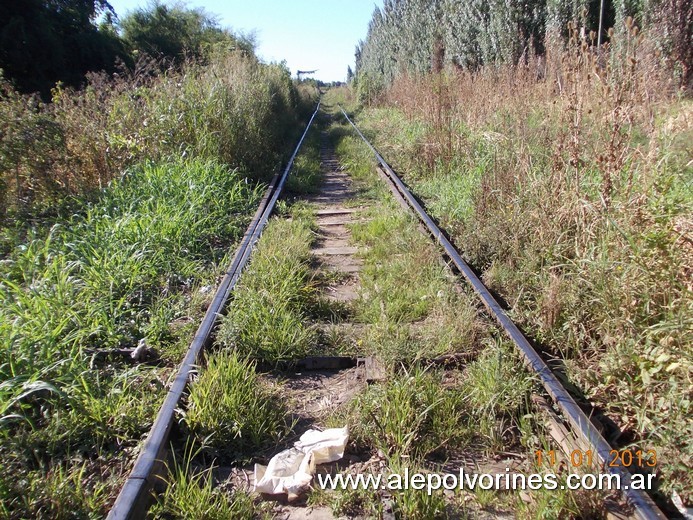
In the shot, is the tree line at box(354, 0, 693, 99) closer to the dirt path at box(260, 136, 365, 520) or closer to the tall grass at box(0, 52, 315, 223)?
the dirt path at box(260, 136, 365, 520)

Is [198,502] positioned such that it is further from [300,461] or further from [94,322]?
[94,322]

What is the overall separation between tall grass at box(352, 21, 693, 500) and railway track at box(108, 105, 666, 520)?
0.75ft

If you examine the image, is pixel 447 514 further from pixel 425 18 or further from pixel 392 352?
pixel 425 18

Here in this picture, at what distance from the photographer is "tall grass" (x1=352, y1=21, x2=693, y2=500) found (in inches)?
93.9

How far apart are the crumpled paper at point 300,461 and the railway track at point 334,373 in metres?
0.35

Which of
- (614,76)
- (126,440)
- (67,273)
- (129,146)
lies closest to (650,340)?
(614,76)

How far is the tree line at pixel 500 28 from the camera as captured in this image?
8.75 m

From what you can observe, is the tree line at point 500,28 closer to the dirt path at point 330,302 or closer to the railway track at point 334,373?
the railway track at point 334,373

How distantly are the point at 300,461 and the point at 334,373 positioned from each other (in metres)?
0.85

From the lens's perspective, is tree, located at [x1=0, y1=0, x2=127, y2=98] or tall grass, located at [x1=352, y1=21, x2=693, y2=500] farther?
tree, located at [x1=0, y1=0, x2=127, y2=98]

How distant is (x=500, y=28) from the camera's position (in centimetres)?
1411

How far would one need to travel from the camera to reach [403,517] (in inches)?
76.7

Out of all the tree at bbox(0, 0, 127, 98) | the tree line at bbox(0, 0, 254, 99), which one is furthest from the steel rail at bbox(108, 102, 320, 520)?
the tree at bbox(0, 0, 127, 98)

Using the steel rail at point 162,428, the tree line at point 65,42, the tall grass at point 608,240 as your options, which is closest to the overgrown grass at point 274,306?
the steel rail at point 162,428
